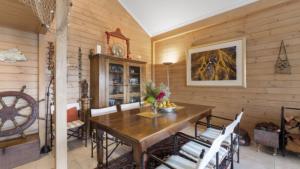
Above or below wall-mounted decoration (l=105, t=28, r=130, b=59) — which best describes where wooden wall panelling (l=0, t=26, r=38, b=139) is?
below

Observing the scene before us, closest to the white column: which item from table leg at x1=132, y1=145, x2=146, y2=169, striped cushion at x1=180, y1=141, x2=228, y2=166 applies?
table leg at x1=132, y1=145, x2=146, y2=169

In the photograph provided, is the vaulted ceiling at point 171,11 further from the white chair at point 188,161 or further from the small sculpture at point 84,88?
the white chair at point 188,161

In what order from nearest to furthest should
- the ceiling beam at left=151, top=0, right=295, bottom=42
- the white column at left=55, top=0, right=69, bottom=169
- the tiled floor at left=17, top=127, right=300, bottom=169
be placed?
the white column at left=55, top=0, right=69, bottom=169
the tiled floor at left=17, top=127, right=300, bottom=169
the ceiling beam at left=151, top=0, right=295, bottom=42

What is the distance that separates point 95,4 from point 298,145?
4552 millimetres

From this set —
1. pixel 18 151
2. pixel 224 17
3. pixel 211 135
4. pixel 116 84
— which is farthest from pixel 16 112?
pixel 224 17

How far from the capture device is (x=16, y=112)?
2.34 metres

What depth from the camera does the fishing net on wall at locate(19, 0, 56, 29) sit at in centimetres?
149

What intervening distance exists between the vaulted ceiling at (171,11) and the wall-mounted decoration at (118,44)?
910mm

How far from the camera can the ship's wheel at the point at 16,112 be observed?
7.32ft

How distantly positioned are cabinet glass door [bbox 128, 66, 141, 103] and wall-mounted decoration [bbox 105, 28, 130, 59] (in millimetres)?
449

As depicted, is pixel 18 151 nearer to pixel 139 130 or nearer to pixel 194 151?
pixel 139 130

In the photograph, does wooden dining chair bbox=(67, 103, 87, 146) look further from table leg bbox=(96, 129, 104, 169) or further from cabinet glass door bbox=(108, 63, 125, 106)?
table leg bbox=(96, 129, 104, 169)

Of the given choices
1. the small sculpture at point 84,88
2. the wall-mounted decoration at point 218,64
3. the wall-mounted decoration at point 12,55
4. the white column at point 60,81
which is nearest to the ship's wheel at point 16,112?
the wall-mounted decoration at point 12,55

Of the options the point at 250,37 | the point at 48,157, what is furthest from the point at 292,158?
the point at 48,157
